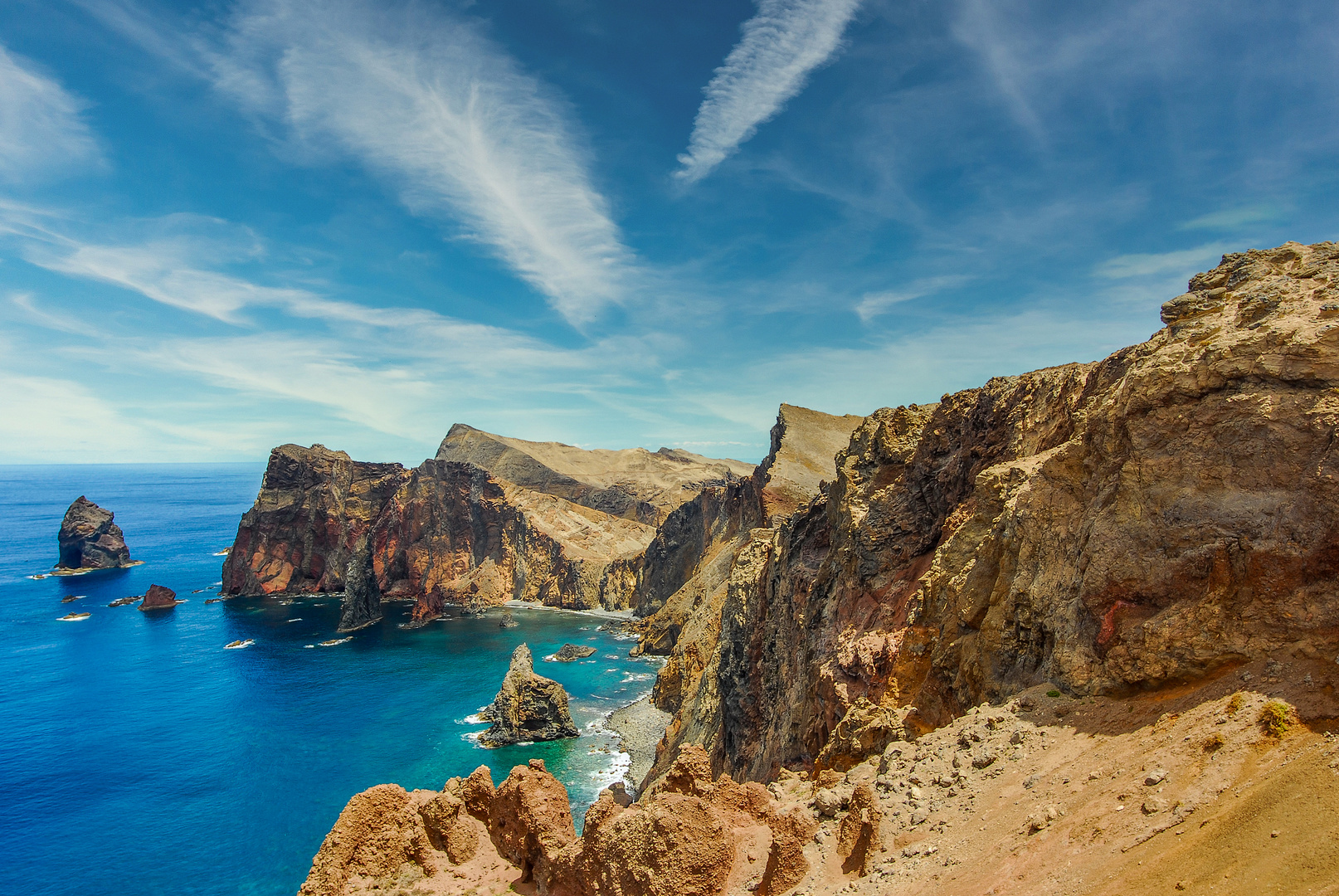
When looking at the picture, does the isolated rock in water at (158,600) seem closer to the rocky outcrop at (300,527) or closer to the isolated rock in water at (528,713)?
the rocky outcrop at (300,527)

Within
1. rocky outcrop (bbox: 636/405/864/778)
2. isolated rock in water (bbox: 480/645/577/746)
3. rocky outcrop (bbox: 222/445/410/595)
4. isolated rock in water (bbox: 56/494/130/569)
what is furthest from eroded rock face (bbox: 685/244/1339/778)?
isolated rock in water (bbox: 56/494/130/569)

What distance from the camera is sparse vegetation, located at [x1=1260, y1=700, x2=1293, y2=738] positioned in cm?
1130

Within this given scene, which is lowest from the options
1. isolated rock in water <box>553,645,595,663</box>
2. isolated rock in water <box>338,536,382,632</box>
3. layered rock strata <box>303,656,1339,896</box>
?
isolated rock in water <box>553,645,595,663</box>

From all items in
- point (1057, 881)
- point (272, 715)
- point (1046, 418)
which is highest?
point (1046, 418)

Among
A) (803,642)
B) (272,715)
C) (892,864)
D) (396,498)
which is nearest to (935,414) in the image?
(803,642)

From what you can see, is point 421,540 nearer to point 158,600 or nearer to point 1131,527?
Result: point 158,600

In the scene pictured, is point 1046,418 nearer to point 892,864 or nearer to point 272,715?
point 892,864

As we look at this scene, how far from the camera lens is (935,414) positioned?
3253 cm

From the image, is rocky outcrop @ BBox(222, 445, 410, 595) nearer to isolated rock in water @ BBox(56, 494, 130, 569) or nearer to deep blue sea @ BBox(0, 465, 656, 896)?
deep blue sea @ BBox(0, 465, 656, 896)

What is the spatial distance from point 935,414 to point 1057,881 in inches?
945

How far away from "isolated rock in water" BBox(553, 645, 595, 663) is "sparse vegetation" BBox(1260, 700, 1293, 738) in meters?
99.3

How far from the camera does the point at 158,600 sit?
13400cm

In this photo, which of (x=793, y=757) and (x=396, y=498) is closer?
(x=793, y=757)

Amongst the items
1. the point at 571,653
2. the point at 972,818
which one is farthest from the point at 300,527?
the point at 972,818
